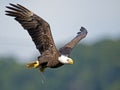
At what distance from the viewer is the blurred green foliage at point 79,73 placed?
63.4m

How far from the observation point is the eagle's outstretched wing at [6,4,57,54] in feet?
64.6

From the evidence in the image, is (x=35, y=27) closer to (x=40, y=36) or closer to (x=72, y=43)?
(x=40, y=36)

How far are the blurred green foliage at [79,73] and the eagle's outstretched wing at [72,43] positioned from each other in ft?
119

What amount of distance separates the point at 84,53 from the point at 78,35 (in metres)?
52.5

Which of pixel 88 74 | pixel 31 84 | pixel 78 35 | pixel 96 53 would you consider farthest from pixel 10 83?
pixel 78 35

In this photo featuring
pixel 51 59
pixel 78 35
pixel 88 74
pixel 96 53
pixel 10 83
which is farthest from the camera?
pixel 96 53

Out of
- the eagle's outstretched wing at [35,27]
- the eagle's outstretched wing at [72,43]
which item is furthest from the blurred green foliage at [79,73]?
the eagle's outstretched wing at [35,27]

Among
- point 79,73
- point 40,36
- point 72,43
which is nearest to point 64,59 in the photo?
point 40,36

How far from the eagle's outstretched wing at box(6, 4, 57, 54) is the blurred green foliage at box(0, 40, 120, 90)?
3915 cm

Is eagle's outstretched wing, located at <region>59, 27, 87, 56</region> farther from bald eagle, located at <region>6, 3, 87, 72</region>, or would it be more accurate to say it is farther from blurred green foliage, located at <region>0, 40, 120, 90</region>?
blurred green foliage, located at <region>0, 40, 120, 90</region>

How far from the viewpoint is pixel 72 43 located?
21.4 metres

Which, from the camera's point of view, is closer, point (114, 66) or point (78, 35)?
point (78, 35)

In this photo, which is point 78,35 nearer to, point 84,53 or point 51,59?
point 51,59

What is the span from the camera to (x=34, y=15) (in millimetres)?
19859
